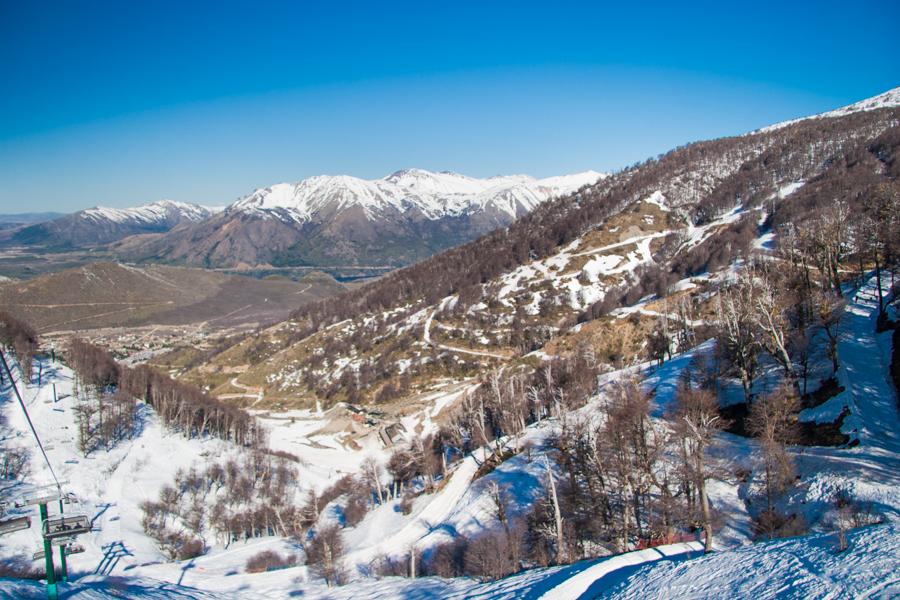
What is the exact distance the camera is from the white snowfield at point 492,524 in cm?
1623

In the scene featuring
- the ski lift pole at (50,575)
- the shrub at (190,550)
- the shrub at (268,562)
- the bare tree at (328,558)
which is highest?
the ski lift pole at (50,575)

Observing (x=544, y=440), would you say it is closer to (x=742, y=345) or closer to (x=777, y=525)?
(x=742, y=345)

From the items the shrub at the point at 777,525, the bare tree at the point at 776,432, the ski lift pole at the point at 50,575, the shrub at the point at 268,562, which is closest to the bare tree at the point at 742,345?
the bare tree at the point at 776,432

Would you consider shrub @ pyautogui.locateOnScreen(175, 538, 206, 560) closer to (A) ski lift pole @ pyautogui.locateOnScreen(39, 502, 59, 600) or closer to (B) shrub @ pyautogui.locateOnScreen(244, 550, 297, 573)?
(B) shrub @ pyautogui.locateOnScreen(244, 550, 297, 573)

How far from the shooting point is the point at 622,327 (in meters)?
94.7

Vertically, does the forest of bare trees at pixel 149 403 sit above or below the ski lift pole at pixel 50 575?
below

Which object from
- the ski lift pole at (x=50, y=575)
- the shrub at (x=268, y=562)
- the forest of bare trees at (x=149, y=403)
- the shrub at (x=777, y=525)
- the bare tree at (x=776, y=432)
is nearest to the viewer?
the ski lift pole at (x=50, y=575)

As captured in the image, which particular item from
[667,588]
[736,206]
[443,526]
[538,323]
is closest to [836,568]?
[667,588]

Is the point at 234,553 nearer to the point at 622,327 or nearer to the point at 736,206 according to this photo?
the point at 622,327

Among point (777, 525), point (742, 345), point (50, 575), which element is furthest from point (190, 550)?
point (742, 345)

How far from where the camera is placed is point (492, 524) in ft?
131

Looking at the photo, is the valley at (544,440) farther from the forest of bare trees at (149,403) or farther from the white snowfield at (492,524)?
the forest of bare trees at (149,403)

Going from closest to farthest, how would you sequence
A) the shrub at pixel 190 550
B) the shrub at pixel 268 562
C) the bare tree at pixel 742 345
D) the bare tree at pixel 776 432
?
the bare tree at pixel 776 432
the bare tree at pixel 742 345
the shrub at pixel 268 562
the shrub at pixel 190 550

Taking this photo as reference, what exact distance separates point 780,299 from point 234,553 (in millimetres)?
66937
